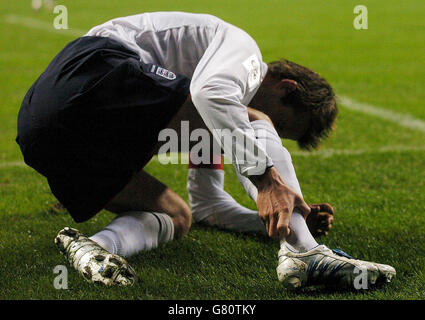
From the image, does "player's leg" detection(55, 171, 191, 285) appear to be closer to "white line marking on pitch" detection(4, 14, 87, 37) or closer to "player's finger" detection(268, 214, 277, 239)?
"player's finger" detection(268, 214, 277, 239)

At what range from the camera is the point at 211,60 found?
2.73 m

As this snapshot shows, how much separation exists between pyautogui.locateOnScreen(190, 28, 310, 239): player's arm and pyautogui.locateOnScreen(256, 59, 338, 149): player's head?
457mm

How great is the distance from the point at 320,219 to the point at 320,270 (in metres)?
0.54

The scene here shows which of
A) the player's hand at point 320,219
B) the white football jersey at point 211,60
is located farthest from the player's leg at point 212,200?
the white football jersey at point 211,60

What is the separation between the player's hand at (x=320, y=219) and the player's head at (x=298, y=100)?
0.37 metres

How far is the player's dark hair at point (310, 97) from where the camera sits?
3.13 m

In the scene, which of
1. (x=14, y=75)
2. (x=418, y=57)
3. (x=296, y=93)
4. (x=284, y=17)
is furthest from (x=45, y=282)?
(x=284, y=17)

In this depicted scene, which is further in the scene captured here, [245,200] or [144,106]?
[245,200]

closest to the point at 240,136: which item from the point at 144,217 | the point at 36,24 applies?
the point at 144,217

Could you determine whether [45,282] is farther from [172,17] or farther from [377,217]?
[377,217]

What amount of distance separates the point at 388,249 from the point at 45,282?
1.37 metres

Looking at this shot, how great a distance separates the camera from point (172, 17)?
3160 mm

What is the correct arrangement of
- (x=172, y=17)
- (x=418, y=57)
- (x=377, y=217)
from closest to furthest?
(x=172, y=17) → (x=377, y=217) → (x=418, y=57)

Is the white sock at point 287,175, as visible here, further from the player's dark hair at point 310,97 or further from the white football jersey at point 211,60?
the player's dark hair at point 310,97
